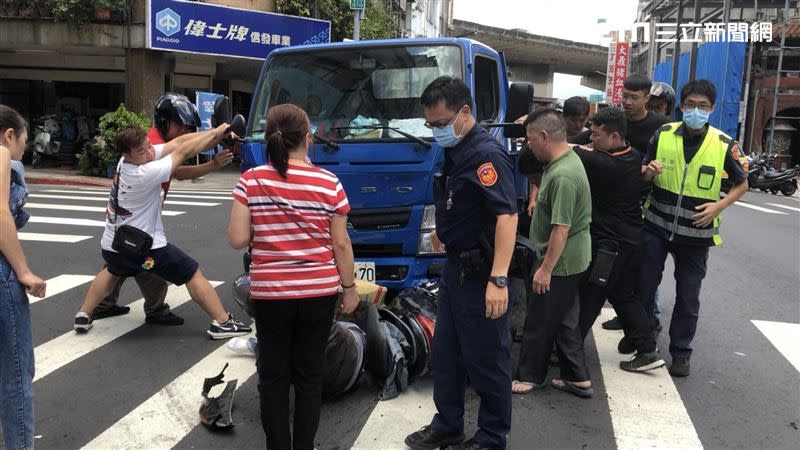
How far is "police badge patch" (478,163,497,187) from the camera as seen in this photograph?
313 centimetres

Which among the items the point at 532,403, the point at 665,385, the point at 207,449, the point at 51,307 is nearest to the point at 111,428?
the point at 207,449

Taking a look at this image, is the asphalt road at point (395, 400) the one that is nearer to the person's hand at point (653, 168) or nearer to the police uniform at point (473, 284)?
the police uniform at point (473, 284)

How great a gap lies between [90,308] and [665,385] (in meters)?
4.44

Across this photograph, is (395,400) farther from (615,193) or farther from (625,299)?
(615,193)

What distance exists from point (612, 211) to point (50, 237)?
8.01m

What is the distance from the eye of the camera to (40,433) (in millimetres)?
3604

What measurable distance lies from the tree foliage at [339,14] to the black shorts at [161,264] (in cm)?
1649

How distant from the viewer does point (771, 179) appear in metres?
20.7

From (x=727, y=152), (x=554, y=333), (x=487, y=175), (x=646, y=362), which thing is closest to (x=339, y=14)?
(x=727, y=152)

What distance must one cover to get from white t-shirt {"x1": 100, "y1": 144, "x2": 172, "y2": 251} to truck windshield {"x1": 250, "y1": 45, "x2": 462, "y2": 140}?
44.3 inches

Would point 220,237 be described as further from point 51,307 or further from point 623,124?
point 623,124

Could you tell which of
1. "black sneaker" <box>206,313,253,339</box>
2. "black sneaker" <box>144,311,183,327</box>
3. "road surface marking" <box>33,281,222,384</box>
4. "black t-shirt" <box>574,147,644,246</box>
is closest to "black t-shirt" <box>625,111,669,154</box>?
"black t-shirt" <box>574,147,644,246</box>

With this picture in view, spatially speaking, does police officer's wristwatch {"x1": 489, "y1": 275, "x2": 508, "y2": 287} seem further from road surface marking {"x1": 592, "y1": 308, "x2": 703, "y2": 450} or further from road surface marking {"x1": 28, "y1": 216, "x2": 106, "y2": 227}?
road surface marking {"x1": 28, "y1": 216, "x2": 106, "y2": 227}

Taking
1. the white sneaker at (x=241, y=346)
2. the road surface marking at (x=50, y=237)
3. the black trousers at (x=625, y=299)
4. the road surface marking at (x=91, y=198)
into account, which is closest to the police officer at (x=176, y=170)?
the white sneaker at (x=241, y=346)
